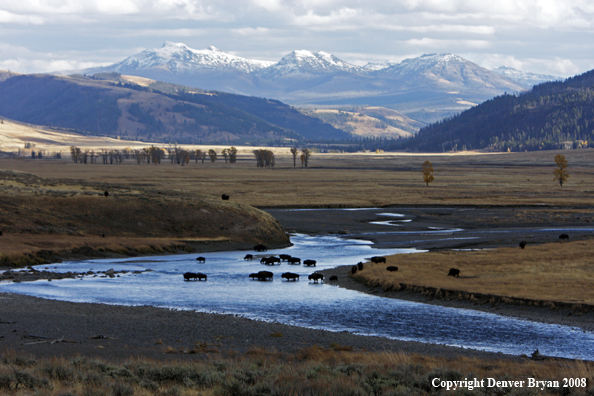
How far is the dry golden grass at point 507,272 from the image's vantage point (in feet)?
120

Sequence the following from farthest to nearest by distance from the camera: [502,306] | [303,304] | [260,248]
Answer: [260,248], [303,304], [502,306]

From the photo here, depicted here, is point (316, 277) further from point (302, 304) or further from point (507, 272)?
point (507, 272)

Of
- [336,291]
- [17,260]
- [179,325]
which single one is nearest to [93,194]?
[17,260]

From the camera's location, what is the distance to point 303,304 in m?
36.1

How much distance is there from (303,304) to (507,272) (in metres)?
16.2

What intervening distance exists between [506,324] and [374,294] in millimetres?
10581

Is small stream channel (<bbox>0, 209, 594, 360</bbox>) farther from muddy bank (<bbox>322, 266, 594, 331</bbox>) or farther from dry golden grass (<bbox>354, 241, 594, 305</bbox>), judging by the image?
dry golden grass (<bbox>354, 241, 594, 305</bbox>)

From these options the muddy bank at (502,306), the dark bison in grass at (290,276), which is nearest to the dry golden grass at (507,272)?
the muddy bank at (502,306)

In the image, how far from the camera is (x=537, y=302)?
3378cm

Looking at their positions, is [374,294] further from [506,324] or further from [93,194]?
[93,194]

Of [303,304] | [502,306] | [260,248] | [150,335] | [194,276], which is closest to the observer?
[150,335]

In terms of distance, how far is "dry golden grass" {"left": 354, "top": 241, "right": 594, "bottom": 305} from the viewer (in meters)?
36.5

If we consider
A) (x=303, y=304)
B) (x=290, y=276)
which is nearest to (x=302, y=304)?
(x=303, y=304)

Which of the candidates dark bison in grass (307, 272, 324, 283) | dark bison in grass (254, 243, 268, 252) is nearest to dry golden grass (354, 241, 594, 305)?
dark bison in grass (307, 272, 324, 283)
